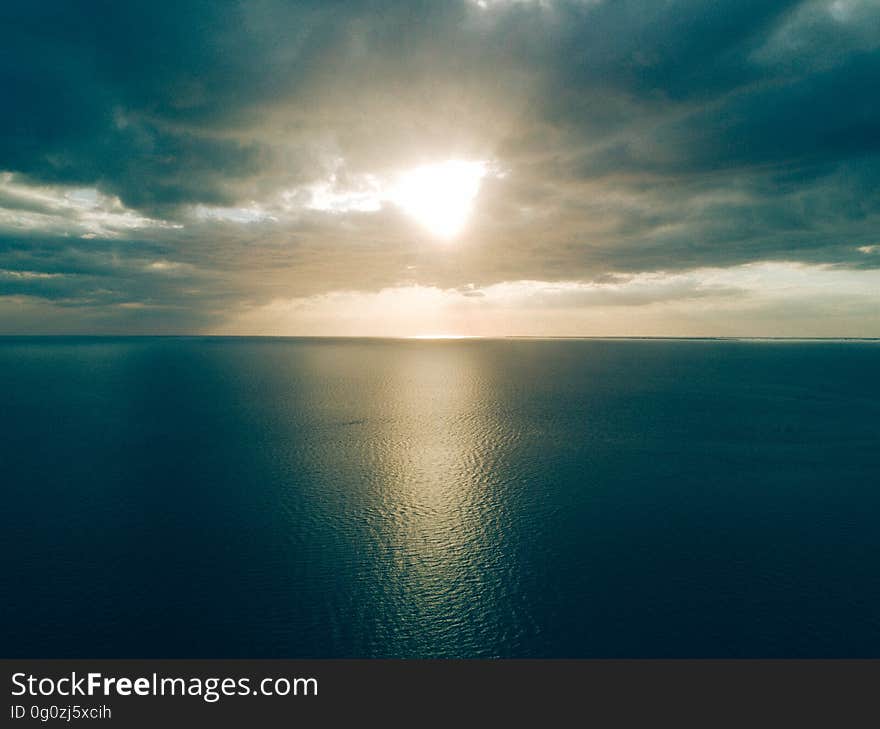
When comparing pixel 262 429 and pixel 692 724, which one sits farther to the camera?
pixel 262 429

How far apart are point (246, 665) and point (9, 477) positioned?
5869cm

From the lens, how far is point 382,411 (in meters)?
118

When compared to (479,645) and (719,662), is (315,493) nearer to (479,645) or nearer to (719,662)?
(479,645)

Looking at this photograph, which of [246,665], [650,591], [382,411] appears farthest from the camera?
[382,411]

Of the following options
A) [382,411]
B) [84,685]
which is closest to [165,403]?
[382,411]

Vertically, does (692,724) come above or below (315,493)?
below

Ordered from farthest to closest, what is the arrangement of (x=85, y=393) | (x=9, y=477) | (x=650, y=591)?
(x=85, y=393)
(x=9, y=477)
(x=650, y=591)

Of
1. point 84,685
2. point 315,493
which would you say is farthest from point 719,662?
point 315,493

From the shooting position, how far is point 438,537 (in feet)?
157

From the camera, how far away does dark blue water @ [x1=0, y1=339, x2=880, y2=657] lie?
109 feet

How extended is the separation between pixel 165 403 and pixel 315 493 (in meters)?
86.9

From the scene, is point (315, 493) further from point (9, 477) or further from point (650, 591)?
point (9, 477)

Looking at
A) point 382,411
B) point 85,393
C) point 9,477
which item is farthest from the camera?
point 85,393

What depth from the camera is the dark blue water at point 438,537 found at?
1303 inches
